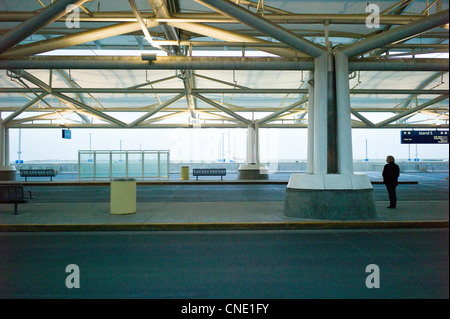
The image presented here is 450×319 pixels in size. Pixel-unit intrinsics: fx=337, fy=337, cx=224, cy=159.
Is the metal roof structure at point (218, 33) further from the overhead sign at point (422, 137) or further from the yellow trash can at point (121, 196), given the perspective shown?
the overhead sign at point (422, 137)

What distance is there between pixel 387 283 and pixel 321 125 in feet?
19.8

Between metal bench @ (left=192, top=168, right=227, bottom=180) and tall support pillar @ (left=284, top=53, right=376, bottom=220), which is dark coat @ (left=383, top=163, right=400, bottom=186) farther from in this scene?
metal bench @ (left=192, top=168, right=227, bottom=180)

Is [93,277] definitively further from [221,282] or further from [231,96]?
[231,96]

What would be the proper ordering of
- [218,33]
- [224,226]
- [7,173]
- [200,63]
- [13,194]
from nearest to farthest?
1. [224,226]
2. [13,194]
3. [218,33]
4. [200,63]
5. [7,173]

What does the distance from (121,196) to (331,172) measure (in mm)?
6259

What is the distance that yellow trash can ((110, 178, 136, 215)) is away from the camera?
33.0 feet

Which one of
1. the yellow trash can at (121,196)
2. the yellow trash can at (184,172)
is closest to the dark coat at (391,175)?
the yellow trash can at (121,196)

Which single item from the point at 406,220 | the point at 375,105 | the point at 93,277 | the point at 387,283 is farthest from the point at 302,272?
the point at 375,105

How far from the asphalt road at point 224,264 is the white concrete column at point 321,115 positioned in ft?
7.85

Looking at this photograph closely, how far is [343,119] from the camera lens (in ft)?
32.2

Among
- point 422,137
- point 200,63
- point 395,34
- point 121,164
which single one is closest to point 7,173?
point 121,164

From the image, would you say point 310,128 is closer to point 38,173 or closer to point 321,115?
point 321,115

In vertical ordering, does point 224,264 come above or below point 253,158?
below
